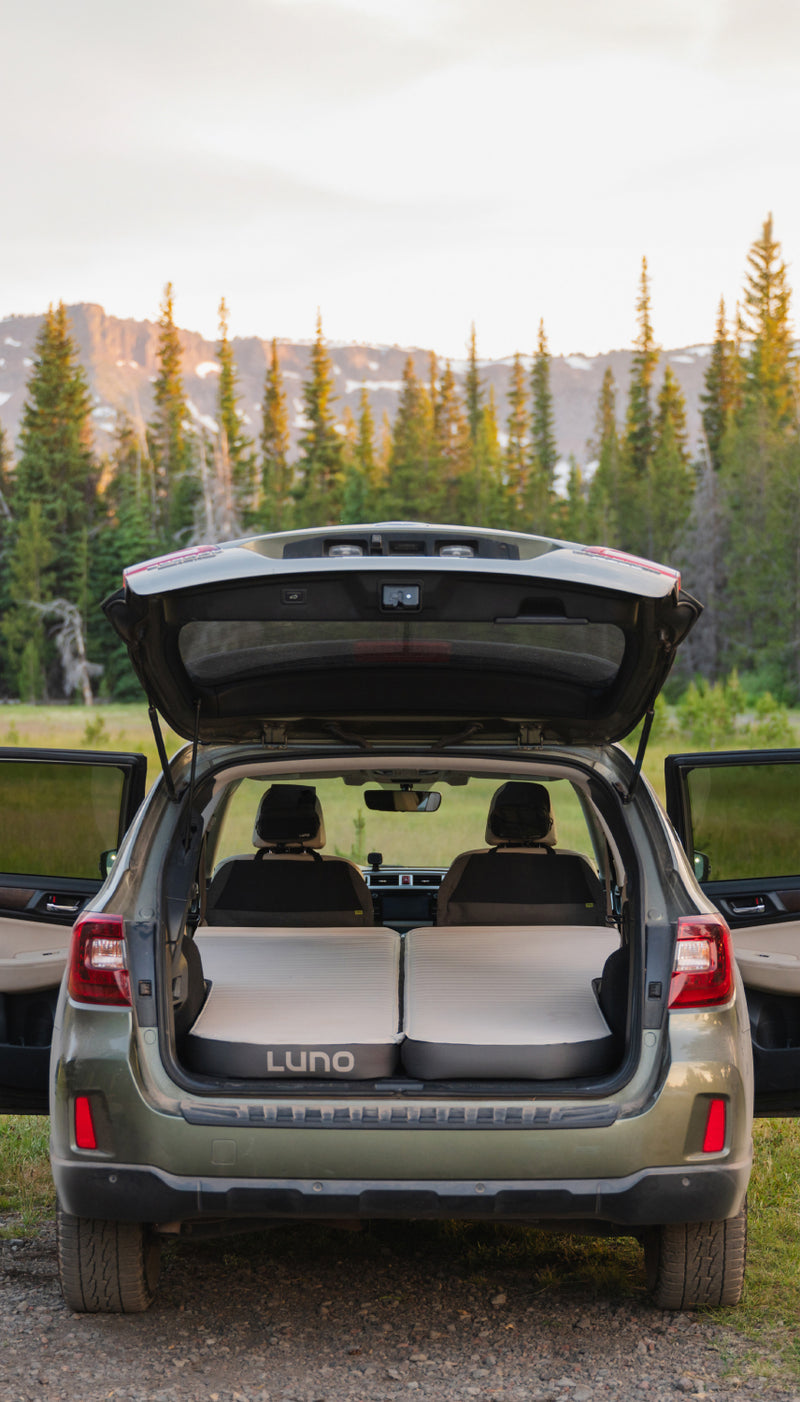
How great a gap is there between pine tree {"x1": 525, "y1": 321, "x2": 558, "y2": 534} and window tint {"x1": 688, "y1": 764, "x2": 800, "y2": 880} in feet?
250

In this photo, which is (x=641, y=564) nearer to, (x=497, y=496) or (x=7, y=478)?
(x=497, y=496)

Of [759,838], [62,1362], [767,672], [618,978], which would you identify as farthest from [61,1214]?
[767,672]

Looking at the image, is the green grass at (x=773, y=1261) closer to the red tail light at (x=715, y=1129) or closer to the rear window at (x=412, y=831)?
the red tail light at (x=715, y=1129)

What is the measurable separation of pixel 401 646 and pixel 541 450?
294ft

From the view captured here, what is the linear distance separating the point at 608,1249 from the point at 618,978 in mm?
1205

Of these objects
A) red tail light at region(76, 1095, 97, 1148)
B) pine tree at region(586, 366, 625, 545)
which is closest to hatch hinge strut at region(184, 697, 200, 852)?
red tail light at region(76, 1095, 97, 1148)

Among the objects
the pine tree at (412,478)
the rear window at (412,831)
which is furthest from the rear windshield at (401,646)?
the pine tree at (412,478)

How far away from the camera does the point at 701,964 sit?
3461mm

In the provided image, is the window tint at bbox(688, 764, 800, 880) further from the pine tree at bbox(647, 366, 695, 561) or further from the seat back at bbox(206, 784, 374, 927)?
the pine tree at bbox(647, 366, 695, 561)

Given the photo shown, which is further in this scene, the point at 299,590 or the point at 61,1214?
the point at 61,1214

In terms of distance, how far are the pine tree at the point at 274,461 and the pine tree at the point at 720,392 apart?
2542 centimetres

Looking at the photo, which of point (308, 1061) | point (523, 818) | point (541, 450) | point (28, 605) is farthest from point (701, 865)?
point (541, 450)

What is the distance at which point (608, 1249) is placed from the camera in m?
4.37

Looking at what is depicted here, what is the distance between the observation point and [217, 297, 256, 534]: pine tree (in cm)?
8469
